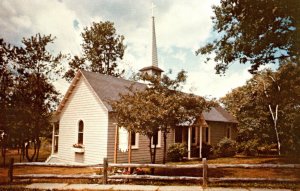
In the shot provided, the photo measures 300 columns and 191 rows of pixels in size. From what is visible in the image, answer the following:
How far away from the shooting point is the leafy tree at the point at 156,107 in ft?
45.4

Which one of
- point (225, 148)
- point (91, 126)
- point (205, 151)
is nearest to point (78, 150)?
point (91, 126)

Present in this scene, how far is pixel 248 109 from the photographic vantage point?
109 ft

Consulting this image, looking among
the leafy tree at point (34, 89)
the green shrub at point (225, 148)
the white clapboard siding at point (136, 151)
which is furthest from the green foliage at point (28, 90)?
the green shrub at point (225, 148)

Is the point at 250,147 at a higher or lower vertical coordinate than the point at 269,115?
lower

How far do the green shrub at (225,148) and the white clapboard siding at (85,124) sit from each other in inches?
516

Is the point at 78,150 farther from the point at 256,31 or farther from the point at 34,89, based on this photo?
the point at 256,31

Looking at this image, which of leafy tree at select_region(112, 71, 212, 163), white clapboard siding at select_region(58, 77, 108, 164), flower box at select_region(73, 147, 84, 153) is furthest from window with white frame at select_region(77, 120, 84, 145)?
leafy tree at select_region(112, 71, 212, 163)

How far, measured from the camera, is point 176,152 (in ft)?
74.8

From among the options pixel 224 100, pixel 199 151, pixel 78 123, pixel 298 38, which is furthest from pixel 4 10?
pixel 224 100

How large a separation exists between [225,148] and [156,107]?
54.9ft

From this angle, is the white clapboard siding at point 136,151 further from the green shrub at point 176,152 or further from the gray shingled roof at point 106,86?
the gray shingled roof at point 106,86

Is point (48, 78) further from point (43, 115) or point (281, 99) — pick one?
point (281, 99)

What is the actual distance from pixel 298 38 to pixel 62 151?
18676mm

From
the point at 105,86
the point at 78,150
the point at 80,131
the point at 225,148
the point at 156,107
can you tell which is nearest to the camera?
the point at 156,107
